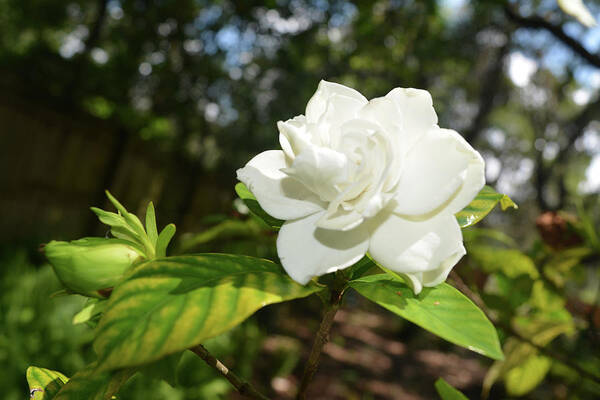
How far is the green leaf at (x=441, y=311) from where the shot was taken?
0.88 feet

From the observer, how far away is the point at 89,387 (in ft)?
1.15

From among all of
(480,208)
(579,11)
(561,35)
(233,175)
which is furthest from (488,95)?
(480,208)

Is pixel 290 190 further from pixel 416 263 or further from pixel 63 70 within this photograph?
pixel 63 70

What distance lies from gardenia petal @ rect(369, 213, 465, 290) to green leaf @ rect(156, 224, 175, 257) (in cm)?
16

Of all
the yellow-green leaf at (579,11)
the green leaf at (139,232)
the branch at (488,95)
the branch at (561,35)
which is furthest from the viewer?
the branch at (488,95)

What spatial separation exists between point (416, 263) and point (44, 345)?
2311 mm

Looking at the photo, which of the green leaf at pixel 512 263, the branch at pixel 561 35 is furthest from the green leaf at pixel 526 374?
the branch at pixel 561 35

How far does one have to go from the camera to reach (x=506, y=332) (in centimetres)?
88

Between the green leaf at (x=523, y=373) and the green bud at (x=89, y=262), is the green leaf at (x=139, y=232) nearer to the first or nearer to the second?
the green bud at (x=89, y=262)

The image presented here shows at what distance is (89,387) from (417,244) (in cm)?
27

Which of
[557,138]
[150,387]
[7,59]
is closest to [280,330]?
[150,387]

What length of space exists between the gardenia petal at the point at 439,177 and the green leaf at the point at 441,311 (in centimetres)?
6

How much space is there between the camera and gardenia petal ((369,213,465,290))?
0.29 metres

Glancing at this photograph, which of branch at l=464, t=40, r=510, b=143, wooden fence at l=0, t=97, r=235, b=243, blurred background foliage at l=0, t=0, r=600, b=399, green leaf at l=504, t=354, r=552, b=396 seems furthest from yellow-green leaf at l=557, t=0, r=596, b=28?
branch at l=464, t=40, r=510, b=143
